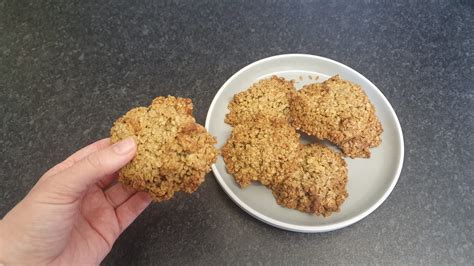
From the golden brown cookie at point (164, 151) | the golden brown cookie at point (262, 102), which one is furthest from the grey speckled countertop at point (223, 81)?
the golden brown cookie at point (164, 151)

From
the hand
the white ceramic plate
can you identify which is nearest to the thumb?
the hand

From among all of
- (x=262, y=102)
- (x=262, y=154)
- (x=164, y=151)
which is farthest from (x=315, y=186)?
(x=164, y=151)

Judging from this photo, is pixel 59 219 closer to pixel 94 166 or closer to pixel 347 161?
pixel 94 166

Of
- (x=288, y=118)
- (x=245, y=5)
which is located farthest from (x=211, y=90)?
(x=245, y=5)

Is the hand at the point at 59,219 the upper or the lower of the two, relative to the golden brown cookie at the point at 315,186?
upper

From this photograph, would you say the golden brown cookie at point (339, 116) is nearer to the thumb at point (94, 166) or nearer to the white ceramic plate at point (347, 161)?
the white ceramic plate at point (347, 161)

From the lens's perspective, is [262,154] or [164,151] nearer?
[164,151]

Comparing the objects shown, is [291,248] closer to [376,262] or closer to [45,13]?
[376,262]
